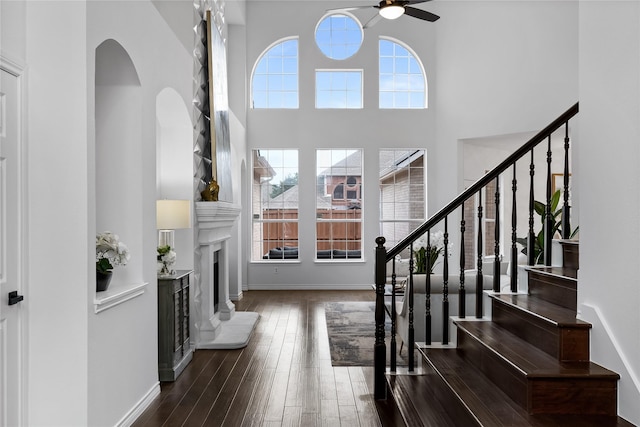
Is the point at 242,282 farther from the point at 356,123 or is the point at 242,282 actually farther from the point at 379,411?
the point at 379,411

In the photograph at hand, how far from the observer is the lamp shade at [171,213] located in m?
3.91

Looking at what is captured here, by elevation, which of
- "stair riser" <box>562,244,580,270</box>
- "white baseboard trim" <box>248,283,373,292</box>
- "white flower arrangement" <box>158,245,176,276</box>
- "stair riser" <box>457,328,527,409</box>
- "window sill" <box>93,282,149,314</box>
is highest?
"stair riser" <box>562,244,580,270</box>

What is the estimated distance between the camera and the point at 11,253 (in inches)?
90.1

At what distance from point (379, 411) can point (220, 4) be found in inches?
211

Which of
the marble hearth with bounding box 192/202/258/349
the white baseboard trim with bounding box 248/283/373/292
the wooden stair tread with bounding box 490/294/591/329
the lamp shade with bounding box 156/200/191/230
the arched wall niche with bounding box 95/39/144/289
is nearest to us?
the wooden stair tread with bounding box 490/294/591/329

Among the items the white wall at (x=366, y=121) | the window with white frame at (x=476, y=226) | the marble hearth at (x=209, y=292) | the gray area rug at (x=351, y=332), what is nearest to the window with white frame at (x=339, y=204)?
the white wall at (x=366, y=121)

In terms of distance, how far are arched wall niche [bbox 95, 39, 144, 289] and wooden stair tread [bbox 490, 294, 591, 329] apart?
98.8 inches

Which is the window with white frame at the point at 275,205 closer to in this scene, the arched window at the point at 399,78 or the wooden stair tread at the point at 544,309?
the arched window at the point at 399,78

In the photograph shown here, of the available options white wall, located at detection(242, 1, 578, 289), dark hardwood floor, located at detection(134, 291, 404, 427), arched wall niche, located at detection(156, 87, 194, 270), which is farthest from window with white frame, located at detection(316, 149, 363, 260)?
arched wall niche, located at detection(156, 87, 194, 270)

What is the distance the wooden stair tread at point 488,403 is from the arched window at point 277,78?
648 centimetres

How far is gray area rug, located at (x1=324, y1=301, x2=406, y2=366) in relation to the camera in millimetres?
4387

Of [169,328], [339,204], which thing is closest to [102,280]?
[169,328]

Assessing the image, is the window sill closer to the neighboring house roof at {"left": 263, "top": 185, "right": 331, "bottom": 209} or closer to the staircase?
the staircase

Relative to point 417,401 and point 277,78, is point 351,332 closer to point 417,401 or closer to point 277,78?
point 417,401
